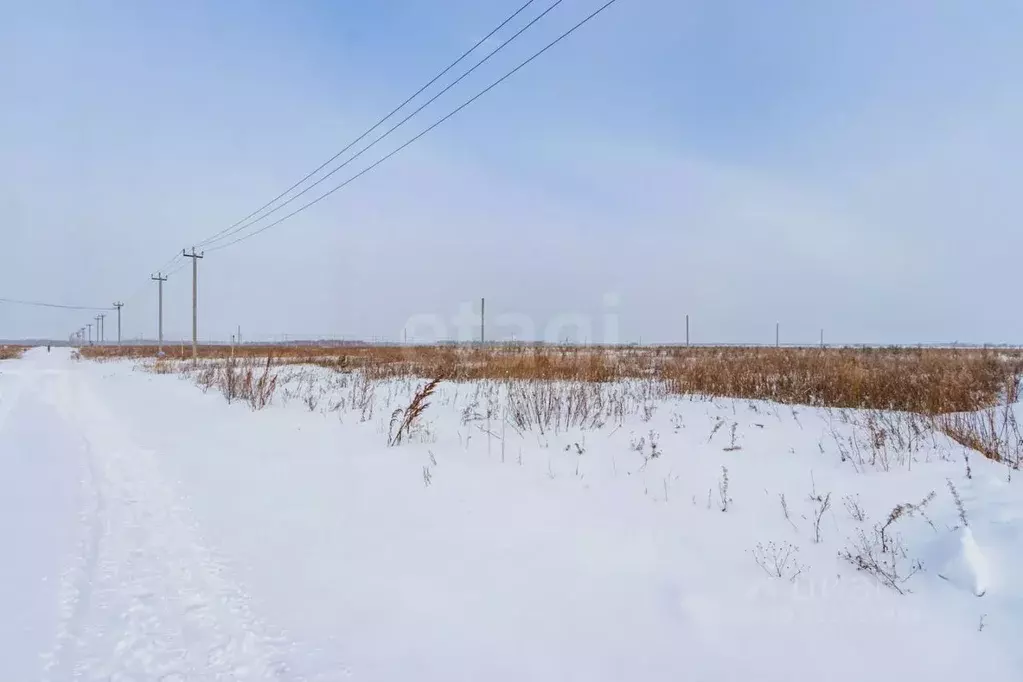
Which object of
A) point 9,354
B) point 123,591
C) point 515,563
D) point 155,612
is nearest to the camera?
point 155,612

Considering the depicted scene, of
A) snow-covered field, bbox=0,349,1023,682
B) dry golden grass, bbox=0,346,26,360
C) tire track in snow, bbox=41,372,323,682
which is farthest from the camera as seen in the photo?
dry golden grass, bbox=0,346,26,360

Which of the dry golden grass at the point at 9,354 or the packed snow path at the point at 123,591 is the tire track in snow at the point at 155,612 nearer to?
the packed snow path at the point at 123,591

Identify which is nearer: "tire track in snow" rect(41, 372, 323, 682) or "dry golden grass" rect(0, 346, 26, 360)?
"tire track in snow" rect(41, 372, 323, 682)

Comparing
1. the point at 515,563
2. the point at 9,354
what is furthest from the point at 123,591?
the point at 9,354

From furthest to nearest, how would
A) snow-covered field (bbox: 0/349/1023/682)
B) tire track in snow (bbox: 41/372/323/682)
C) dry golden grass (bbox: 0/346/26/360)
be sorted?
1. dry golden grass (bbox: 0/346/26/360)
2. snow-covered field (bbox: 0/349/1023/682)
3. tire track in snow (bbox: 41/372/323/682)

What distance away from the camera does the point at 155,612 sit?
228 cm

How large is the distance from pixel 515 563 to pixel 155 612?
1725 millimetres

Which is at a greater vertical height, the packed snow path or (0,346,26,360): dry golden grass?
(0,346,26,360): dry golden grass

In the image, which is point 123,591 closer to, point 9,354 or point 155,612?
point 155,612

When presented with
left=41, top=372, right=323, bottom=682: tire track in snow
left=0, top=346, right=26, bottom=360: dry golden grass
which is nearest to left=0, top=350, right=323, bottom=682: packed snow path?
left=41, top=372, right=323, bottom=682: tire track in snow

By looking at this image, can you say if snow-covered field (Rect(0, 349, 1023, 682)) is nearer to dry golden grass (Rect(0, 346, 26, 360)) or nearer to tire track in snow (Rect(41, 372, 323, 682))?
tire track in snow (Rect(41, 372, 323, 682))

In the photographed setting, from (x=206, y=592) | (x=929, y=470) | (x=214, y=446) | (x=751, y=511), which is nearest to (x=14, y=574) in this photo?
(x=206, y=592)

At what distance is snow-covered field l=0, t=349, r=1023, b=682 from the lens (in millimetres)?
2047

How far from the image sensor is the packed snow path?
6.42 feet
